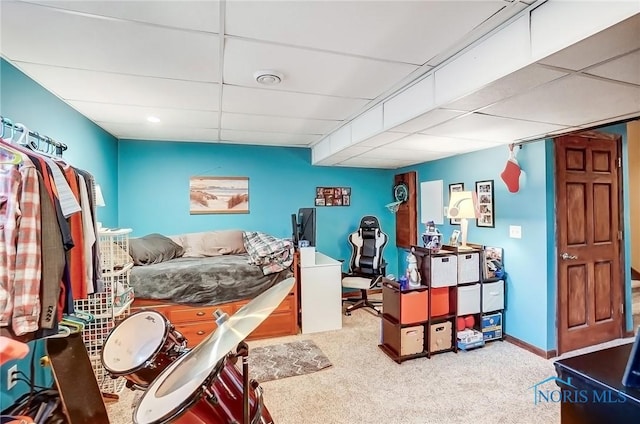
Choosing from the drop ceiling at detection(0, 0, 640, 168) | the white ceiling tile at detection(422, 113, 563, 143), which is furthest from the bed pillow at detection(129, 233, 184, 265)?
the white ceiling tile at detection(422, 113, 563, 143)

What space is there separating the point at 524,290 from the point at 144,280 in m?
3.80

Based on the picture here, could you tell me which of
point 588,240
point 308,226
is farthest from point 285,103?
A: point 588,240

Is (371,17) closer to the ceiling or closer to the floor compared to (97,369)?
closer to the ceiling

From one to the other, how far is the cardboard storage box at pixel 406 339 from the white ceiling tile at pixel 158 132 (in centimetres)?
293

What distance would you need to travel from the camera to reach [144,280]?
3.01 meters

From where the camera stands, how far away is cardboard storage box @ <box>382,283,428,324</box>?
9.34 feet

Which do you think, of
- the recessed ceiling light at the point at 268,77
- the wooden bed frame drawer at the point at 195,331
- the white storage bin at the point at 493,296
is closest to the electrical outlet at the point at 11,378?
the wooden bed frame drawer at the point at 195,331

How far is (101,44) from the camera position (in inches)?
66.3

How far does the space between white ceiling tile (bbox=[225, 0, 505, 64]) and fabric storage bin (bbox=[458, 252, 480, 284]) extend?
2025 millimetres

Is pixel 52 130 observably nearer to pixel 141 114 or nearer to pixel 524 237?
pixel 141 114

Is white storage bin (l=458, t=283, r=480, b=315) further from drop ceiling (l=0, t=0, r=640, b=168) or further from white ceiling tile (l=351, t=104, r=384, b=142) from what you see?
white ceiling tile (l=351, t=104, r=384, b=142)

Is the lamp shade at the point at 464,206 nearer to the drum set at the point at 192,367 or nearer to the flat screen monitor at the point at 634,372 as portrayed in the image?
the flat screen monitor at the point at 634,372

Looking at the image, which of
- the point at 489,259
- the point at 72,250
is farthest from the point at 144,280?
the point at 489,259

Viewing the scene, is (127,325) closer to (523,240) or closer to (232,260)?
(232,260)
